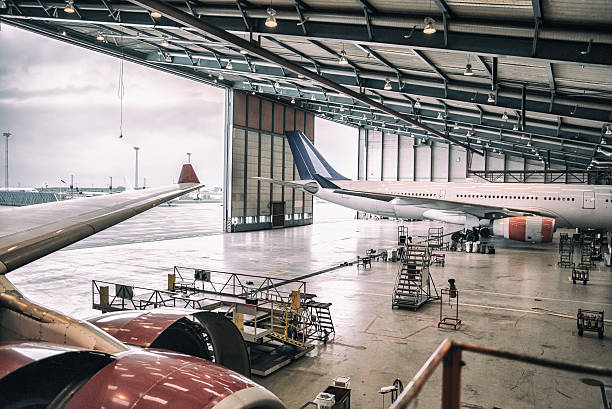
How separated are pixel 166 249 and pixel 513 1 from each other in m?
25.4

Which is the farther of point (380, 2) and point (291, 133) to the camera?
point (291, 133)

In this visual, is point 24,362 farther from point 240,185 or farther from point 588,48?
point 240,185

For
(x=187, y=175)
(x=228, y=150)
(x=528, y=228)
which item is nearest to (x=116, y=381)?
(x=187, y=175)

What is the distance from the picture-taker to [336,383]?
872cm

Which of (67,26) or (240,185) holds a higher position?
(67,26)

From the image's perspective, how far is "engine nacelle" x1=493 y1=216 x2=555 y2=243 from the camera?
28672 mm

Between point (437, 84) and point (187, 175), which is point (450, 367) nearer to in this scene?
point (187, 175)

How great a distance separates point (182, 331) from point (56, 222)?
2178mm

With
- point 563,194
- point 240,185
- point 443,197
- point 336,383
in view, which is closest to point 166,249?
point 240,185

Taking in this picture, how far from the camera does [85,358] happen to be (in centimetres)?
418

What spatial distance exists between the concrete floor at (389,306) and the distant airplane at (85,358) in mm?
5130

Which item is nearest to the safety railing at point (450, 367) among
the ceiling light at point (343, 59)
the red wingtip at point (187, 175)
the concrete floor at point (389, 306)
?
the concrete floor at point (389, 306)

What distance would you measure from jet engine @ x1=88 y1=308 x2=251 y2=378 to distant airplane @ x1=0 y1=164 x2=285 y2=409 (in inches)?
0.7

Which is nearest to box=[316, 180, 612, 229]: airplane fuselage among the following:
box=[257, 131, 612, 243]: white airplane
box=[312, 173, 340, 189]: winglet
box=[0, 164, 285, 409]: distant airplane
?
box=[257, 131, 612, 243]: white airplane
